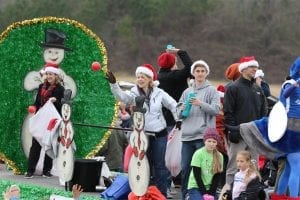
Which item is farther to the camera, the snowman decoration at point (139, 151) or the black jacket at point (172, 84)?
the black jacket at point (172, 84)

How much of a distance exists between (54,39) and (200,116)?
3.11 m

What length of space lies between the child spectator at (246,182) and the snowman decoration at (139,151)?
2.82ft

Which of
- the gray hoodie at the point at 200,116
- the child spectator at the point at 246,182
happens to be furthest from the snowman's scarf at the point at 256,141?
the gray hoodie at the point at 200,116

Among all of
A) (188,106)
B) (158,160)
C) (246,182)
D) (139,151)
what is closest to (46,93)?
(158,160)

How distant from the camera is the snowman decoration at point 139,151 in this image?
367 inches

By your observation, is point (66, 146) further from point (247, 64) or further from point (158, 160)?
point (247, 64)

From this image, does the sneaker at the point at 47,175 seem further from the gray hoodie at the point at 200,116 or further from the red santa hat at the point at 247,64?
the red santa hat at the point at 247,64

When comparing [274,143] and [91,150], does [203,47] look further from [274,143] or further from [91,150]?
[274,143]

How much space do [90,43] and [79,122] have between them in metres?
1.12

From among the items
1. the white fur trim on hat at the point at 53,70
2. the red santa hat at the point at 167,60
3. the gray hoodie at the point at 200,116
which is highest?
the red santa hat at the point at 167,60

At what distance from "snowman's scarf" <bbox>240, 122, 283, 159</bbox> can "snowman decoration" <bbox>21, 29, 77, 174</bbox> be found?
3.72 meters

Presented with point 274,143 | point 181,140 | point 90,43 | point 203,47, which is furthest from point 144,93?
point 203,47

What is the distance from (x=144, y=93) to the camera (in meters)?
10.1

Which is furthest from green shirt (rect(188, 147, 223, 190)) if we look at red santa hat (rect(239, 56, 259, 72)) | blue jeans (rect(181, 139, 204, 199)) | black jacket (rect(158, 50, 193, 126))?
black jacket (rect(158, 50, 193, 126))
